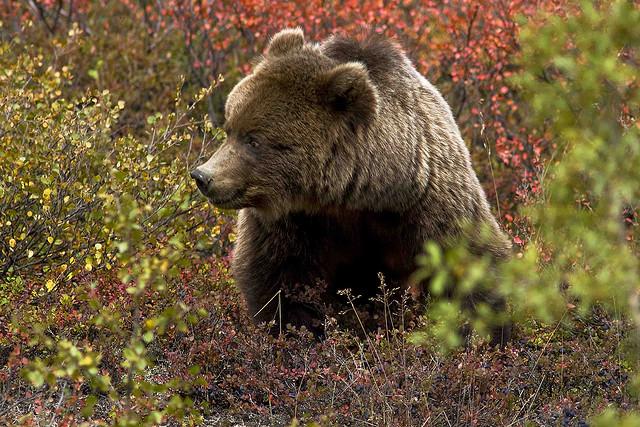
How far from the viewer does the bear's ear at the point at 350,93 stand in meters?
3.94

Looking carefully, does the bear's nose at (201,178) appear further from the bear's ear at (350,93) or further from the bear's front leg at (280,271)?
the bear's ear at (350,93)

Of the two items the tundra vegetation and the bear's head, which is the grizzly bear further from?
the tundra vegetation

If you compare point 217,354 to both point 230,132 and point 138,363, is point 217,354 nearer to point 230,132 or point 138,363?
point 230,132

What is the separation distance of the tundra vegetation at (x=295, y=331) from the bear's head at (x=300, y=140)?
0.43m

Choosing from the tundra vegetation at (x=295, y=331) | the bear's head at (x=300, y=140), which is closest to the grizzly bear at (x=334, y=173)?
the bear's head at (x=300, y=140)

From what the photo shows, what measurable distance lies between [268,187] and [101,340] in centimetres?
106

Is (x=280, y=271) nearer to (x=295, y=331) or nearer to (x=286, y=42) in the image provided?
(x=295, y=331)

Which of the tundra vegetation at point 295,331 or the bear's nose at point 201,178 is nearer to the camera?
the tundra vegetation at point 295,331

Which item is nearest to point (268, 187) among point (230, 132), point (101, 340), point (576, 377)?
point (230, 132)

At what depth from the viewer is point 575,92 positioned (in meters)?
1.98

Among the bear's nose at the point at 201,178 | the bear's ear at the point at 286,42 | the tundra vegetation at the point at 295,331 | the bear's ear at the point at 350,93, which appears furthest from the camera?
the bear's ear at the point at 286,42

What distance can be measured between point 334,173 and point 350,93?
0.38 meters

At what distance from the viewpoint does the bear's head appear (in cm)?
397

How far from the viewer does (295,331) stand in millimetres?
3947
